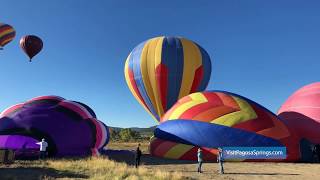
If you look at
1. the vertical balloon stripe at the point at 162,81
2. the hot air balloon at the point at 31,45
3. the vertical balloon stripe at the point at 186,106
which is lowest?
the vertical balloon stripe at the point at 186,106

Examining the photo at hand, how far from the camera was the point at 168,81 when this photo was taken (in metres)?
35.3

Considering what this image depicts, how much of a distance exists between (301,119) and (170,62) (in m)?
12.7

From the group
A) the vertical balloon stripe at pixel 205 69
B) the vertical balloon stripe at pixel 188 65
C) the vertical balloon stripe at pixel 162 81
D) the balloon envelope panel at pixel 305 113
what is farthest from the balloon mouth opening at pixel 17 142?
the vertical balloon stripe at pixel 205 69

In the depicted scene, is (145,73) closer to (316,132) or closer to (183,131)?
(183,131)

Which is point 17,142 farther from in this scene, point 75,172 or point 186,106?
point 186,106

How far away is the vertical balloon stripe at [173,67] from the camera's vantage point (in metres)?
35.5

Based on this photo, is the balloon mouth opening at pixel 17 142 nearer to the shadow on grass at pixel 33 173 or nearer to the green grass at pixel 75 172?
the green grass at pixel 75 172

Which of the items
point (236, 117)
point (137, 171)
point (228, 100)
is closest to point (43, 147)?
point (137, 171)

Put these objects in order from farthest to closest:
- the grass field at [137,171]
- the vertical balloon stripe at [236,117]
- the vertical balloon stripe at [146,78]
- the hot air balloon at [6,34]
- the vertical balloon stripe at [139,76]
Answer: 1. the hot air balloon at [6,34]
2. the vertical balloon stripe at [139,76]
3. the vertical balloon stripe at [146,78]
4. the vertical balloon stripe at [236,117]
5. the grass field at [137,171]

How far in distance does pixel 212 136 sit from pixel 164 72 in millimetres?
12825

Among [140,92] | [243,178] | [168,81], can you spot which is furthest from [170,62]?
[243,178]

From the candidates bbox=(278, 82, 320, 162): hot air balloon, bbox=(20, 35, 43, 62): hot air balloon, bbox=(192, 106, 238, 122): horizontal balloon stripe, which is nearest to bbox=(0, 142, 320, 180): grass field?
bbox=(192, 106, 238, 122): horizontal balloon stripe

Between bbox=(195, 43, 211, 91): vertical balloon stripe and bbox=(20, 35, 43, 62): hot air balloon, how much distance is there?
15.1 meters

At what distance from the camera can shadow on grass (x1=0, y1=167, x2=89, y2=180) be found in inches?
558
